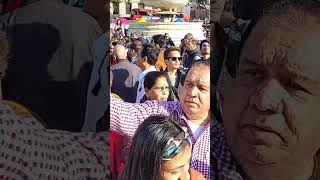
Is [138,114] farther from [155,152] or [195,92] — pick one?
[195,92]

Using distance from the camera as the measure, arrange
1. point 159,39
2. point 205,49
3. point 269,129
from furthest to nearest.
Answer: point 269,129, point 205,49, point 159,39

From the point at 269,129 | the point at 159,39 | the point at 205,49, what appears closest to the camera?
the point at 159,39

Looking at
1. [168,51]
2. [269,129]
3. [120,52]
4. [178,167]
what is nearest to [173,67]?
[168,51]

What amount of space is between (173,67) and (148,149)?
1.67 ft

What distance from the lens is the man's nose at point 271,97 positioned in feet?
12.3

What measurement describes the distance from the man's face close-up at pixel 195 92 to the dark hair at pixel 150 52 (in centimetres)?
23

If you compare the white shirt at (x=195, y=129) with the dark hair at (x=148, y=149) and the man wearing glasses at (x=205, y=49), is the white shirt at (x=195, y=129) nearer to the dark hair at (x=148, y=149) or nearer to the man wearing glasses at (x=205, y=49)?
the dark hair at (x=148, y=149)

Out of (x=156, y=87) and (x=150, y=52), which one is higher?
(x=150, y=52)

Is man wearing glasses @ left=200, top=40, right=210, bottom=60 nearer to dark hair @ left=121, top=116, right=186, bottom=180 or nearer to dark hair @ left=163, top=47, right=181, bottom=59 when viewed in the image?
dark hair @ left=163, top=47, right=181, bottom=59

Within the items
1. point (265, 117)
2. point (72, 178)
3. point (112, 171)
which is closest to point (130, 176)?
point (112, 171)

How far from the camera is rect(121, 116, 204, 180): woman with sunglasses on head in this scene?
11.9ft

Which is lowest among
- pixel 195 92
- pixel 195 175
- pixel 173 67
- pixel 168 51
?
pixel 195 175

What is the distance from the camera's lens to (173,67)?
3680 millimetres

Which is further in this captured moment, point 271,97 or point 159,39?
point 271,97
